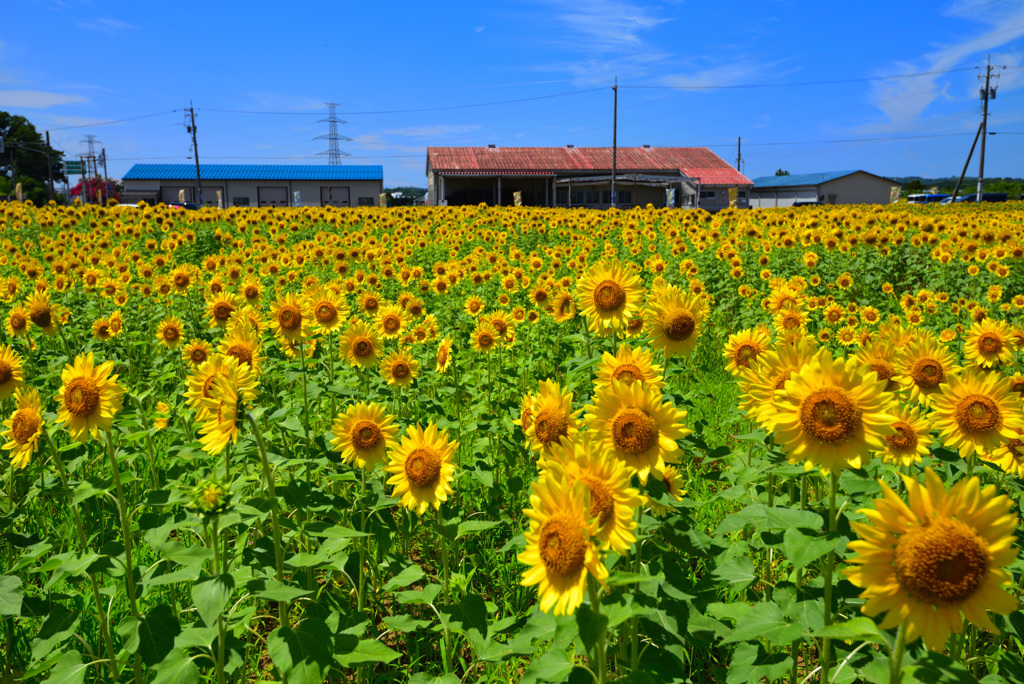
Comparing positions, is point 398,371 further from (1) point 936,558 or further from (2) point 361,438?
(1) point 936,558

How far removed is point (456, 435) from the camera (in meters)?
3.45

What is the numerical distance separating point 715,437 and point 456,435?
6.39 ft

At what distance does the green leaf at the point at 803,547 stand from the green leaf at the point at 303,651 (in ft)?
3.99

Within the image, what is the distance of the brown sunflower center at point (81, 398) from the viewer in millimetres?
2154

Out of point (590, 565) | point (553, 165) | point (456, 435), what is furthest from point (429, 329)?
point (553, 165)

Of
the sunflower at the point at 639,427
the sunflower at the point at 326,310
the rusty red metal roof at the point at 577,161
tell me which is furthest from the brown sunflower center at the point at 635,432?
the rusty red metal roof at the point at 577,161

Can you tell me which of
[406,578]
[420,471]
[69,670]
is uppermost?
[420,471]

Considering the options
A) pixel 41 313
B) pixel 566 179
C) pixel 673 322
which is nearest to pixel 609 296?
pixel 673 322

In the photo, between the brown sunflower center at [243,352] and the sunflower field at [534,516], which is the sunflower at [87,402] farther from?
the brown sunflower center at [243,352]

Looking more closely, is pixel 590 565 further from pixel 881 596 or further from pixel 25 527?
pixel 25 527

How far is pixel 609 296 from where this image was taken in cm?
284

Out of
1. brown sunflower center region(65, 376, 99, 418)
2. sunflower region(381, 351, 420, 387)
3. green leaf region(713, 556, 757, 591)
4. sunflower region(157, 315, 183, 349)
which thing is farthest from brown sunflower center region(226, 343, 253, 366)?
green leaf region(713, 556, 757, 591)

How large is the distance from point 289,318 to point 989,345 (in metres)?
3.68

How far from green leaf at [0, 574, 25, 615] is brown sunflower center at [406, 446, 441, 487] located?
119 centimetres
